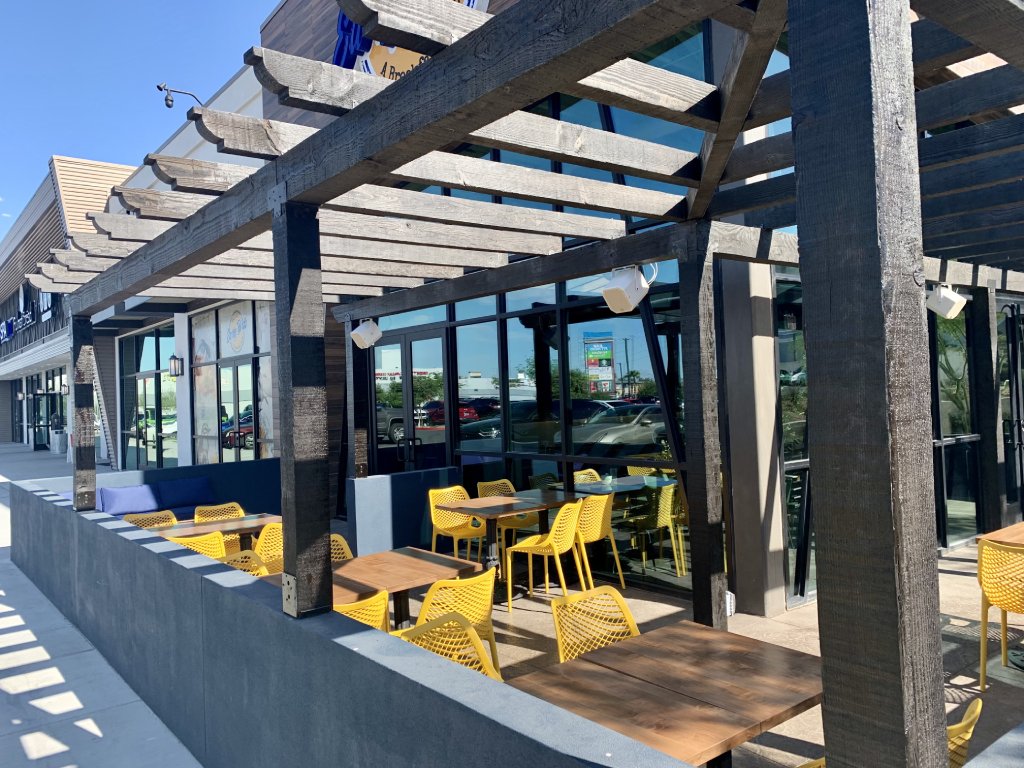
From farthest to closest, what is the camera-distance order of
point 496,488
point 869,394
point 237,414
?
point 237,414
point 496,488
point 869,394

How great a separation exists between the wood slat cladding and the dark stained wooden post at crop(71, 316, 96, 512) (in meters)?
4.10

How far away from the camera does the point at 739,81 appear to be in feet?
8.45

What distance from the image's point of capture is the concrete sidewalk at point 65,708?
3.54 m

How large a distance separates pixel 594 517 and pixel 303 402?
3388 millimetres

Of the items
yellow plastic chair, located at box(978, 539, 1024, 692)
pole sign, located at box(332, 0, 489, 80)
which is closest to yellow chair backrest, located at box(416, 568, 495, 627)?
yellow plastic chair, located at box(978, 539, 1024, 692)

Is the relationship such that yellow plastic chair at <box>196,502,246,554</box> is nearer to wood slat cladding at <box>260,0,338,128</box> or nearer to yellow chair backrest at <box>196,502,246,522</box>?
yellow chair backrest at <box>196,502,246,522</box>

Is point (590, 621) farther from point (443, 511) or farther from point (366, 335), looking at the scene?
point (366, 335)

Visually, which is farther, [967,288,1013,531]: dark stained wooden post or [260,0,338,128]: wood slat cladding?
[260,0,338,128]: wood slat cladding

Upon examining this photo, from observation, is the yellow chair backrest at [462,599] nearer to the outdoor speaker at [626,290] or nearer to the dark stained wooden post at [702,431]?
the dark stained wooden post at [702,431]

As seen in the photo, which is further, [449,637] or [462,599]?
[462,599]

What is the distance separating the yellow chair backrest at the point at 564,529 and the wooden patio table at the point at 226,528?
90.5 inches

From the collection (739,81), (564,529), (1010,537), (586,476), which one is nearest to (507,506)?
(564,529)

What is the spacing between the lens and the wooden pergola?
1.31m

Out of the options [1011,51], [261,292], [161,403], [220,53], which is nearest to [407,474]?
[261,292]
